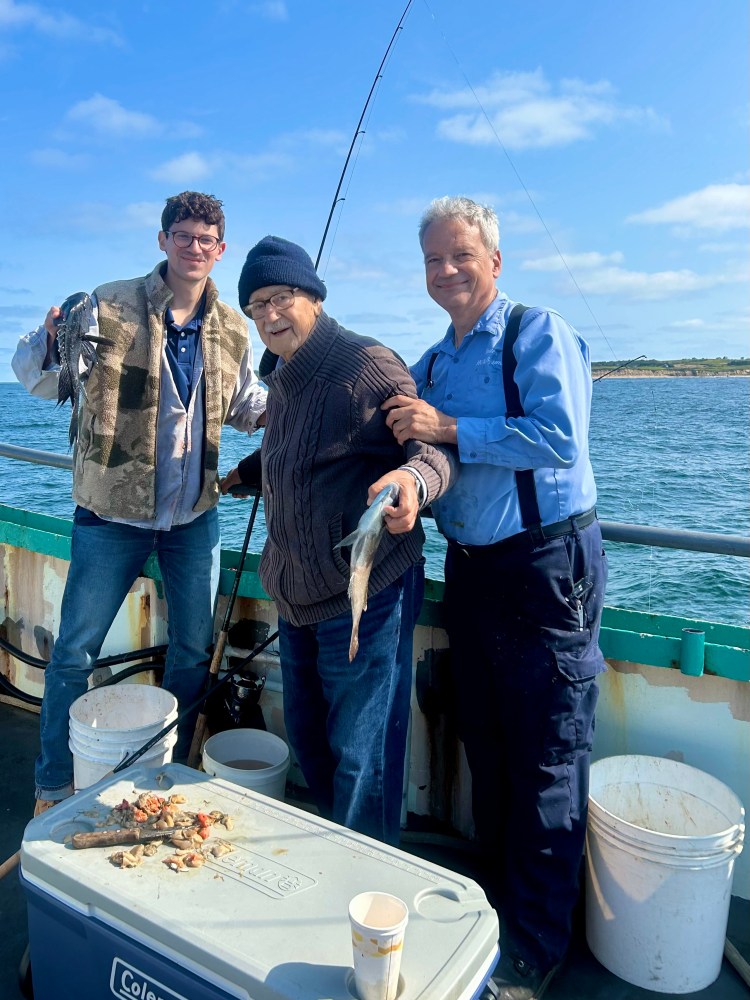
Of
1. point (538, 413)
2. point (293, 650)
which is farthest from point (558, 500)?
point (293, 650)

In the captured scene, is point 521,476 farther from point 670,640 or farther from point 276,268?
point 276,268

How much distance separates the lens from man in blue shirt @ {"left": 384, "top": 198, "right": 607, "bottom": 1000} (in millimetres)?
2426

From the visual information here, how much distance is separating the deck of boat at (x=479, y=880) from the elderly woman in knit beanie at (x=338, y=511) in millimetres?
631

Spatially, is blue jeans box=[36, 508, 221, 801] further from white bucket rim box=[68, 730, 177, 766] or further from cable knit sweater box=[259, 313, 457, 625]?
cable knit sweater box=[259, 313, 457, 625]

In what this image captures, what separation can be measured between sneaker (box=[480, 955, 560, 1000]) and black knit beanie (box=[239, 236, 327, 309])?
240 cm

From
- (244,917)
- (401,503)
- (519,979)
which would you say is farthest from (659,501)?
(244,917)

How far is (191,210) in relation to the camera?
10.4 ft

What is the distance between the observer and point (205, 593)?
348 cm

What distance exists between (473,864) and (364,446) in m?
1.84

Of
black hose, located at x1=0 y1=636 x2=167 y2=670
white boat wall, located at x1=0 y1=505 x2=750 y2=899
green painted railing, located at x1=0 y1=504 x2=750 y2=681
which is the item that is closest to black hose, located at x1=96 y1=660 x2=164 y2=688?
black hose, located at x1=0 y1=636 x2=167 y2=670

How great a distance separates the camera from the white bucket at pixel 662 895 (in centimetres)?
246

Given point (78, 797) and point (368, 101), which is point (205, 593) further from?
point (368, 101)

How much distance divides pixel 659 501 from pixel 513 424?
16.1 m

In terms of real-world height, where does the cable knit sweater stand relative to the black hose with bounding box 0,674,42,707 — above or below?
above
